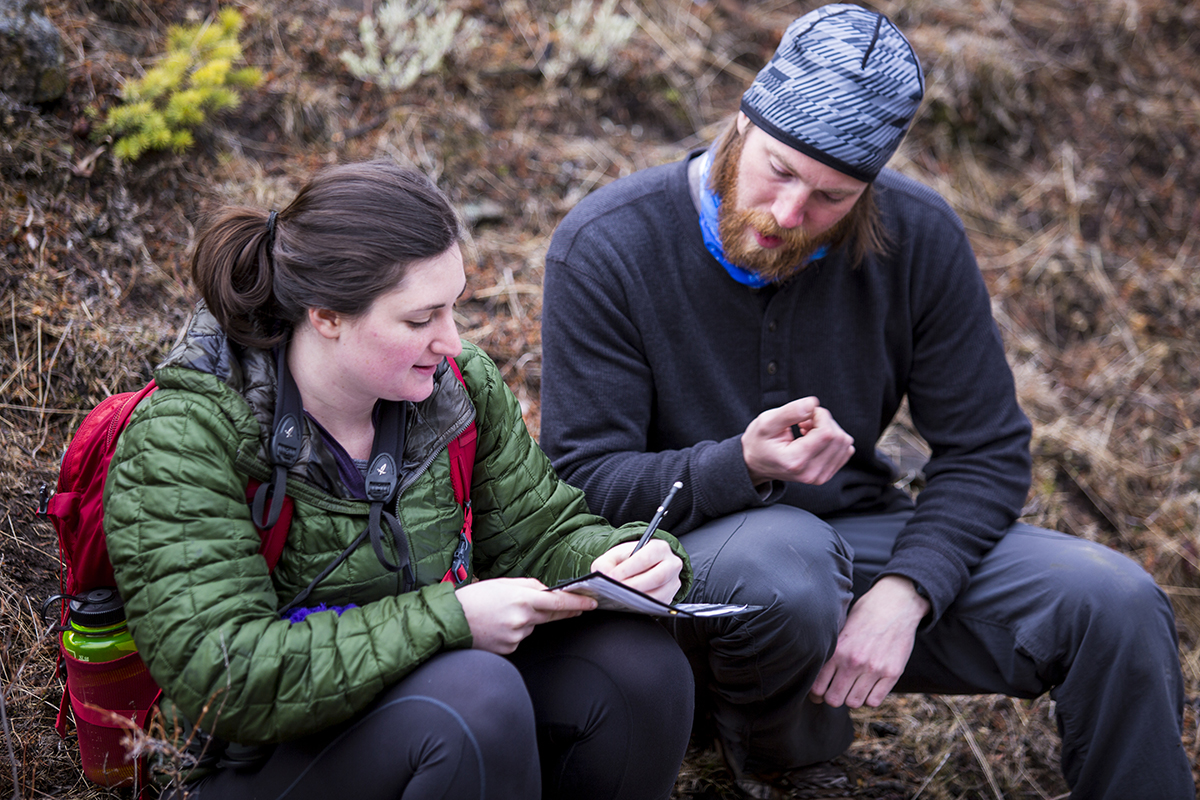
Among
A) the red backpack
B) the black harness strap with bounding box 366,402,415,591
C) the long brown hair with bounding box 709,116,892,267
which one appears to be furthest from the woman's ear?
the long brown hair with bounding box 709,116,892,267

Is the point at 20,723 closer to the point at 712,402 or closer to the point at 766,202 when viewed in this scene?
the point at 712,402

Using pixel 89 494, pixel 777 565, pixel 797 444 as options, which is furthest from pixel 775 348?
pixel 89 494

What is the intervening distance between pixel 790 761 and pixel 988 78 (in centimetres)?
458

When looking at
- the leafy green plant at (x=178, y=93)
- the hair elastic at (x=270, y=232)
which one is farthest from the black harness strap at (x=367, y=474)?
the leafy green plant at (x=178, y=93)

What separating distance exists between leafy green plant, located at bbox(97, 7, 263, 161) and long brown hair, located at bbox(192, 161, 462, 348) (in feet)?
6.39

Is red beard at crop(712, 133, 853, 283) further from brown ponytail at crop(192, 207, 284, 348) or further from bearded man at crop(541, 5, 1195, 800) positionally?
brown ponytail at crop(192, 207, 284, 348)

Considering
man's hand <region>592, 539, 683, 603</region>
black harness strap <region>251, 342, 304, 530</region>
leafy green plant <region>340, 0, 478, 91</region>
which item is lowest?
man's hand <region>592, 539, 683, 603</region>

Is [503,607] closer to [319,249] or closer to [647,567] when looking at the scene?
[647,567]

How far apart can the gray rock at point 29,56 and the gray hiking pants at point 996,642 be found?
2.88m

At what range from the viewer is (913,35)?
19.5 feet

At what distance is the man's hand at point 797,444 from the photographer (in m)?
2.34

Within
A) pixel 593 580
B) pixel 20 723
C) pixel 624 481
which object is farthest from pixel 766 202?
pixel 20 723

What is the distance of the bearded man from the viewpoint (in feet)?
8.01

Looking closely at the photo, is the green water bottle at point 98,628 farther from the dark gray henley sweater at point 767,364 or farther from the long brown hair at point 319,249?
the dark gray henley sweater at point 767,364
